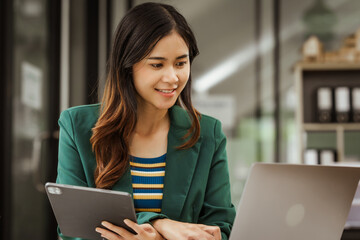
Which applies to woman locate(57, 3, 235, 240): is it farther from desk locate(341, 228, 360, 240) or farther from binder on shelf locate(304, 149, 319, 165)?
desk locate(341, 228, 360, 240)

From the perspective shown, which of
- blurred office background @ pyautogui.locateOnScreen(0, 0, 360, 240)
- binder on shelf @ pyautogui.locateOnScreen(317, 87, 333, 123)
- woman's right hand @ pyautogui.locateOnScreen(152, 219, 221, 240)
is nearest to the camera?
woman's right hand @ pyautogui.locateOnScreen(152, 219, 221, 240)

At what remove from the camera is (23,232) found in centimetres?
325

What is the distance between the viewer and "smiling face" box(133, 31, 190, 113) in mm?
1303

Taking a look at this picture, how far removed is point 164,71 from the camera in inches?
51.6

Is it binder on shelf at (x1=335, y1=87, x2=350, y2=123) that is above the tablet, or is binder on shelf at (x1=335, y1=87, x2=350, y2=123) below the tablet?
above

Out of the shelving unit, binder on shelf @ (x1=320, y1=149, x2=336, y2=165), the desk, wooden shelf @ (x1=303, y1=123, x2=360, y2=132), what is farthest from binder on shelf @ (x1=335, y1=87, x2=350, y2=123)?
the desk

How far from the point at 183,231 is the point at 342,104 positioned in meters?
3.01

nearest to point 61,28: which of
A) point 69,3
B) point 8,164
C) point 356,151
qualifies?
point 69,3

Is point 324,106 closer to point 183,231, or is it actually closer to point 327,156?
point 327,156

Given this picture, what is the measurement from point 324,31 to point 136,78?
3.68 m

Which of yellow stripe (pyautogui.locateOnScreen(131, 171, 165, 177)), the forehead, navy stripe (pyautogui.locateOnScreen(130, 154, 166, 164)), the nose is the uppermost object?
the forehead

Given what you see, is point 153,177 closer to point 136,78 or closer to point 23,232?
point 136,78

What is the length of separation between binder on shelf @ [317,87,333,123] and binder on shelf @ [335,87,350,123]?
0.06 meters

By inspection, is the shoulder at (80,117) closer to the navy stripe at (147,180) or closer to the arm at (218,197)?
the navy stripe at (147,180)
